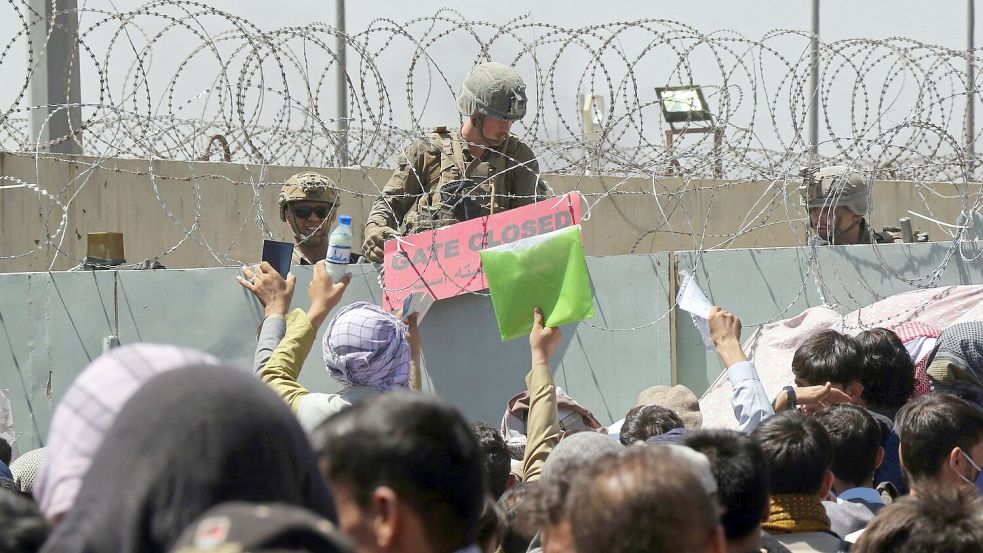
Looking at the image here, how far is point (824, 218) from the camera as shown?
632 cm

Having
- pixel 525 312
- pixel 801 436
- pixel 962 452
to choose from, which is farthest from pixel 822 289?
pixel 801 436

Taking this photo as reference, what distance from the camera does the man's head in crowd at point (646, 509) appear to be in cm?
164

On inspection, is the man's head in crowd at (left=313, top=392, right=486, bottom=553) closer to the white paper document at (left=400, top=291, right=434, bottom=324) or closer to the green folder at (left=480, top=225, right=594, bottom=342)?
the green folder at (left=480, top=225, right=594, bottom=342)

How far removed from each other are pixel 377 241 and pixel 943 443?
266 centimetres

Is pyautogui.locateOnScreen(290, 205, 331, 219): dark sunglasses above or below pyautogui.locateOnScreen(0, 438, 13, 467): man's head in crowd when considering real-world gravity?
above

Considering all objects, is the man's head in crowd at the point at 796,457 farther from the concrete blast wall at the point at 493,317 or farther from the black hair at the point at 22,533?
the concrete blast wall at the point at 493,317

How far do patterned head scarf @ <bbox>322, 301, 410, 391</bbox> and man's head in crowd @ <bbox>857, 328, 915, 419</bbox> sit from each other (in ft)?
5.27

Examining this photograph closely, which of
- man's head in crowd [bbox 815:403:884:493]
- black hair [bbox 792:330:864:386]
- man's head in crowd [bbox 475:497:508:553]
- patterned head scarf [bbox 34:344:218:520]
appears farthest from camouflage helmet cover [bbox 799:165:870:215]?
patterned head scarf [bbox 34:344:218:520]

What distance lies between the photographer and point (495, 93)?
5.11m

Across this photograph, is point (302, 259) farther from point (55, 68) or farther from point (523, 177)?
point (55, 68)

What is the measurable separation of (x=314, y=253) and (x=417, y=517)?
4.12 metres

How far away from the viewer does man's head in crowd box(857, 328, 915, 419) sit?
396 centimetres

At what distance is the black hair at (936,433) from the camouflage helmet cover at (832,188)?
10.0ft

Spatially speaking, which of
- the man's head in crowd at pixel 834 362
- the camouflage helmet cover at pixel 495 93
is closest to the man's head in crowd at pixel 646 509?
the man's head in crowd at pixel 834 362
